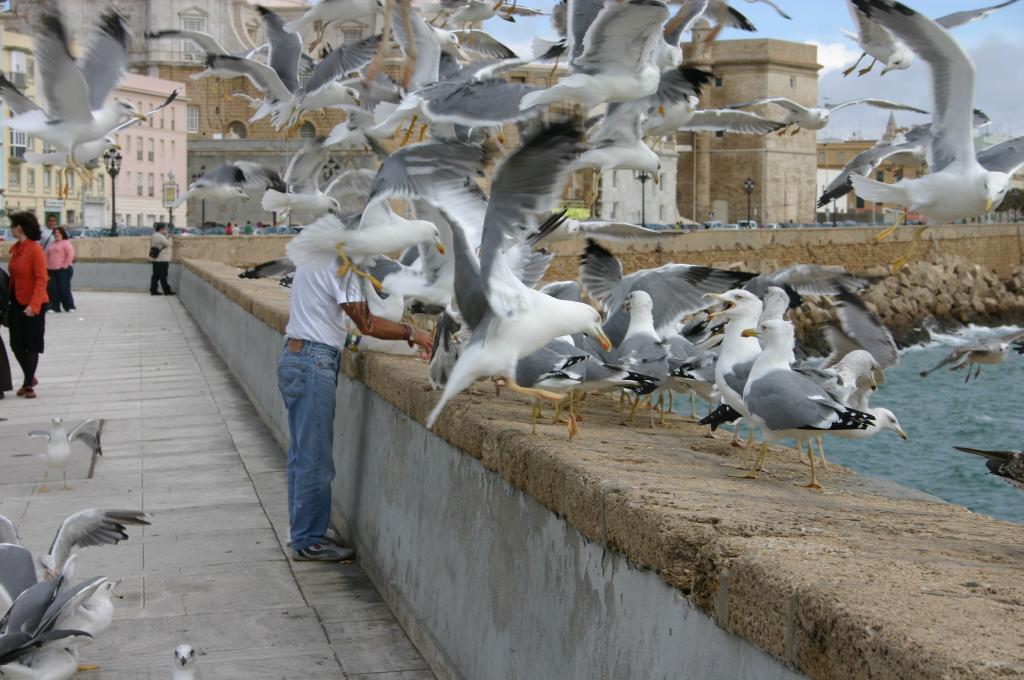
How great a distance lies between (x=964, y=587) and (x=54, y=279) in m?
23.2

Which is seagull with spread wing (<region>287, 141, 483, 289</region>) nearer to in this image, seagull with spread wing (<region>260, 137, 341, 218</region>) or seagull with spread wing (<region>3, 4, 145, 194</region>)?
seagull with spread wing (<region>260, 137, 341, 218</region>)

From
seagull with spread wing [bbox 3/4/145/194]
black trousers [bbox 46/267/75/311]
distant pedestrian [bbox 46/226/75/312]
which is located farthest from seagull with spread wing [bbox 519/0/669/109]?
black trousers [bbox 46/267/75/311]

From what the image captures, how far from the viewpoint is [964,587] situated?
2.64m

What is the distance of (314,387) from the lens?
6375 mm

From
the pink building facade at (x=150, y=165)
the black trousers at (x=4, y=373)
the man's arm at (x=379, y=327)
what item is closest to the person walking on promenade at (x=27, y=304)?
the black trousers at (x=4, y=373)

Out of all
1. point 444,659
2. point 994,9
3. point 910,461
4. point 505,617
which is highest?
point 994,9

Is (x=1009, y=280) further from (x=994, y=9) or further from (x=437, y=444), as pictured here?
(x=437, y=444)

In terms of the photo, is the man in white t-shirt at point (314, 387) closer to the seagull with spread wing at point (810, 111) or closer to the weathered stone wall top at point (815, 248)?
the seagull with spread wing at point (810, 111)

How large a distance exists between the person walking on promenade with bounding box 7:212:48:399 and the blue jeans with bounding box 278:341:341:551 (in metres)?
7.04

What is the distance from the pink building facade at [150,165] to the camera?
229 feet

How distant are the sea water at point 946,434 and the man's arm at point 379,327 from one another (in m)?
3.70

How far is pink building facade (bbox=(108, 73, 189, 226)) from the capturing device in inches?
2746

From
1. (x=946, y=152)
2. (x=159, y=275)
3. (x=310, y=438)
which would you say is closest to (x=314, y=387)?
(x=310, y=438)

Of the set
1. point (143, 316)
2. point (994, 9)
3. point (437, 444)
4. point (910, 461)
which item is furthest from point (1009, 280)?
point (437, 444)
